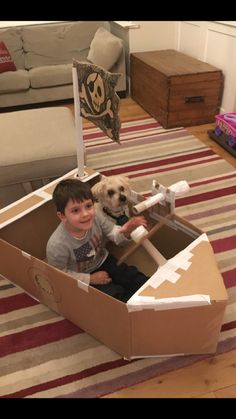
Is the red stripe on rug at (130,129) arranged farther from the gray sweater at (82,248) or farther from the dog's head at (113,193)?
the gray sweater at (82,248)

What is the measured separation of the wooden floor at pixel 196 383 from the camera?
3.84ft

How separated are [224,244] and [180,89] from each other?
1.43 meters

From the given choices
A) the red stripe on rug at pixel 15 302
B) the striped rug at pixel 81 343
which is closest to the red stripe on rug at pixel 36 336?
the striped rug at pixel 81 343

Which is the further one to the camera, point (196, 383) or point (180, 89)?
point (180, 89)

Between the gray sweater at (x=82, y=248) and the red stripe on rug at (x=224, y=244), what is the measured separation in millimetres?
553

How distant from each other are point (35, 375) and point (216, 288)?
0.68 metres

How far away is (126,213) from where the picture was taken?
1588 mm

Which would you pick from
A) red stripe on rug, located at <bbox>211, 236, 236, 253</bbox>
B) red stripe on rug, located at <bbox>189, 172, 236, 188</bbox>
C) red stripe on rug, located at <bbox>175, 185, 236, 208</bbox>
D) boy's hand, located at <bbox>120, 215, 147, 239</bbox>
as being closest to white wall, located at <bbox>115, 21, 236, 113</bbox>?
red stripe on rug, located at <bbox>189, 172, 236, 188</bbox>

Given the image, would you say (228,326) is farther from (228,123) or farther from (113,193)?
(228,123)

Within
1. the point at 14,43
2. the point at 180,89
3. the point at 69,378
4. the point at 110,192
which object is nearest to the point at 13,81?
the point at 14,43

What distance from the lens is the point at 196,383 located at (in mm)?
1196

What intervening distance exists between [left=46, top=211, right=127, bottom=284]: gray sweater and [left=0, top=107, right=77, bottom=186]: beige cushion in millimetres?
457

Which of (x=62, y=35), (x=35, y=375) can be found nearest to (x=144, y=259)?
(x=35, y=375)
